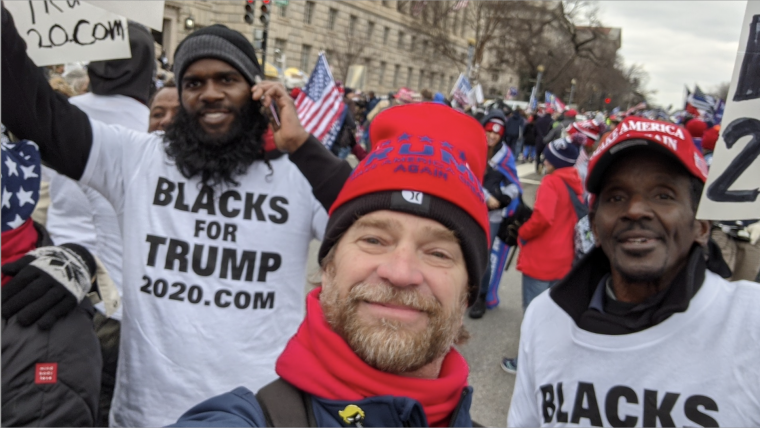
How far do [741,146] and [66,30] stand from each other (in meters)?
2.10

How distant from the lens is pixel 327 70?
7082mm

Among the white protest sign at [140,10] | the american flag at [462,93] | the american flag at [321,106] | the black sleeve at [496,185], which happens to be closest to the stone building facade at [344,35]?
the american flag at [462,93]

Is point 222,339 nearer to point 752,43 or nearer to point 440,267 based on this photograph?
point 440,267

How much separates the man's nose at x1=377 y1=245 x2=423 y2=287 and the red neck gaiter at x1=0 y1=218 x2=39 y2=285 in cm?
133

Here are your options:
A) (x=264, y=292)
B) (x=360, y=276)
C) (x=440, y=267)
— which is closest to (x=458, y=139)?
(x=440, y=267)

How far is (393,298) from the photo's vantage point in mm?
1333

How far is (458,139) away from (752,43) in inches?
30.3

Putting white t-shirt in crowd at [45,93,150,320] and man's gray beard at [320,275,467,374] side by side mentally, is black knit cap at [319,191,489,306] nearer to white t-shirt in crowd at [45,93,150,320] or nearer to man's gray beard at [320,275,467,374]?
man's gray beard at [320,275,467,374]

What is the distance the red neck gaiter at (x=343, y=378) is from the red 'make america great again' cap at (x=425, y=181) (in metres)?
0.34

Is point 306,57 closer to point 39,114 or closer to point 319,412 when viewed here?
point 39,114

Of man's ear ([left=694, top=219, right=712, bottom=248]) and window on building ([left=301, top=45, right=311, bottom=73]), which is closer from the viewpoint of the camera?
man's ear ([left=694, top=219, right=712, bottom=248])

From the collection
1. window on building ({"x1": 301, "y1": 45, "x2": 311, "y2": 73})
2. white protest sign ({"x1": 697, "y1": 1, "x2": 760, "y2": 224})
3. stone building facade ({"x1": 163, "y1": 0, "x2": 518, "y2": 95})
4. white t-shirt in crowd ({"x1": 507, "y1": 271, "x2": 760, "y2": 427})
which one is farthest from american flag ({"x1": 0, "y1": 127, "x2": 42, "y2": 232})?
window on building ({"x1": 301, "y1": 45, "x2": 311, "y2": 73})

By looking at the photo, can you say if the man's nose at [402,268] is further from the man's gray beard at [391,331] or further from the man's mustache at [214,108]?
the man's mustache at [214,108]

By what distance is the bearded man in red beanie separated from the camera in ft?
3.85
